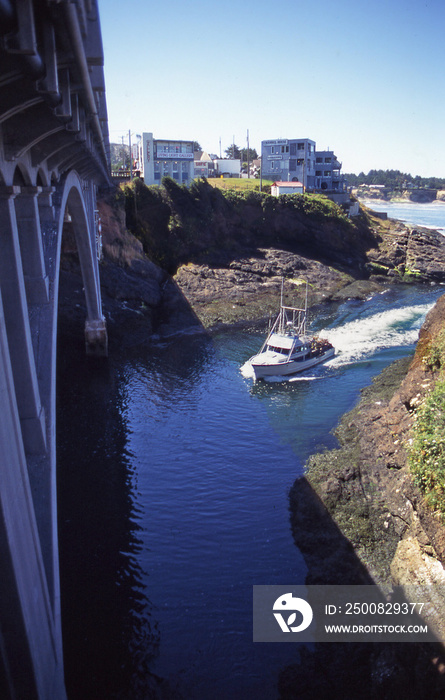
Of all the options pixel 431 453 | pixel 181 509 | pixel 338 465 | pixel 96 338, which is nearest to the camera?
pixel 431 453

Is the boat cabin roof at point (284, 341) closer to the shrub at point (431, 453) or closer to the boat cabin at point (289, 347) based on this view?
the boat cabin at point (289, 347)

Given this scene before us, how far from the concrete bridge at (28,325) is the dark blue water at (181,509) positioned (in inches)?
139

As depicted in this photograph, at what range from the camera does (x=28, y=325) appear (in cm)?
963

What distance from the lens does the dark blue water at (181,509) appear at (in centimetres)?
1224

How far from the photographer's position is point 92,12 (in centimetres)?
841

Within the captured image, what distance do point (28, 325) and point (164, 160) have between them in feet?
176

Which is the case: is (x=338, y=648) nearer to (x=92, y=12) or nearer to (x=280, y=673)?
(x=280, y=673)

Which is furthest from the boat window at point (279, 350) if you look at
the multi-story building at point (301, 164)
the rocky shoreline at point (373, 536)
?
the multi-story building at point (301, 164)

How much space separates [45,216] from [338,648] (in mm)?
13998

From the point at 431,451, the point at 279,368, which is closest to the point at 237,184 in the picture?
the point at 279,368

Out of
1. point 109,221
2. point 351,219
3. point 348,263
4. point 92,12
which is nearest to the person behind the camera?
point 92,12

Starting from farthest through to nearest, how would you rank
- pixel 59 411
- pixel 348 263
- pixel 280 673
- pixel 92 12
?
pixel 348 263 → pixel 59 411 → pixel 280 673 → pixel 92 12

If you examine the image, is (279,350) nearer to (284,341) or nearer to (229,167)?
(284,341)

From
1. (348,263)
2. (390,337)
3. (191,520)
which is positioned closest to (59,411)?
(191,520)
